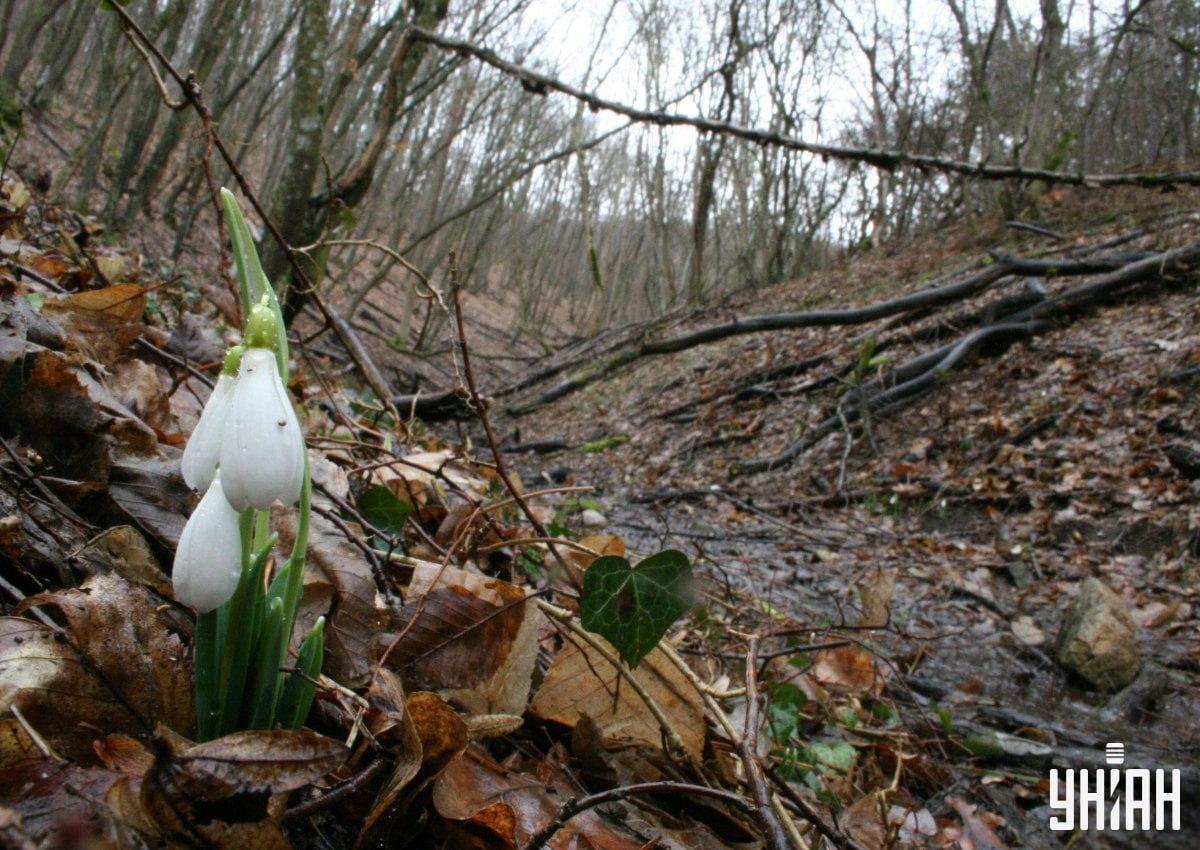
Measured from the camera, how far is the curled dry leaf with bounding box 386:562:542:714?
1.20 metres

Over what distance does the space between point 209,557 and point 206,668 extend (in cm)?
18

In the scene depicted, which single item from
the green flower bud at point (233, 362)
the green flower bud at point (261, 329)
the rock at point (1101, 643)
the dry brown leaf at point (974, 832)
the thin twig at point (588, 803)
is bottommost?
the dry brown leaf at point (974, 832)

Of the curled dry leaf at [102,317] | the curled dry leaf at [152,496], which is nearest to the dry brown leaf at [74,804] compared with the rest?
the curled dry leaf at [152,496]

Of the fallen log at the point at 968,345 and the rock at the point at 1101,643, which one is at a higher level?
the fallen log at the point at 968,345

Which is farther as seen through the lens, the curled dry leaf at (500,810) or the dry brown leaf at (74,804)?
the curled dry leaf at (500,810)

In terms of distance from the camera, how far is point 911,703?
258 cm

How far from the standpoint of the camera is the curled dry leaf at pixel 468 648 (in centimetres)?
120

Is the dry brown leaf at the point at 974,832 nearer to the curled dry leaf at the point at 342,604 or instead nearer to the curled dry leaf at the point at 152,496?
the curled dry leaf at the point at 342,604

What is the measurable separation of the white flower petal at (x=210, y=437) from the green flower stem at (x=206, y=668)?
0.15 metres

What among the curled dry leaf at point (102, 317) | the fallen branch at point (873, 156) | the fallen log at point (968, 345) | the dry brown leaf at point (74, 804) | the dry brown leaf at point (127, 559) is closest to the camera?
the dry brown leaf at point (74, 804)

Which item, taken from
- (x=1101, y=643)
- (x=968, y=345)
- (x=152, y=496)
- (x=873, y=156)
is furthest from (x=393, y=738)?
(x=968, y=345)

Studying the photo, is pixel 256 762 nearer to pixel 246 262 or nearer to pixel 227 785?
pixel 227 785

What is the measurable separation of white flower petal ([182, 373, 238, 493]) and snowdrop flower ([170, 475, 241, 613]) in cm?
3

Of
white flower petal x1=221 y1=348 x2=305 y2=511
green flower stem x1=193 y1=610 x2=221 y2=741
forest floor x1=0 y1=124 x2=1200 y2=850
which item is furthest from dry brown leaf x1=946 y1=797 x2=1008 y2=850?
white flower petal x1=221 y1=348 x2=305 y2=511
